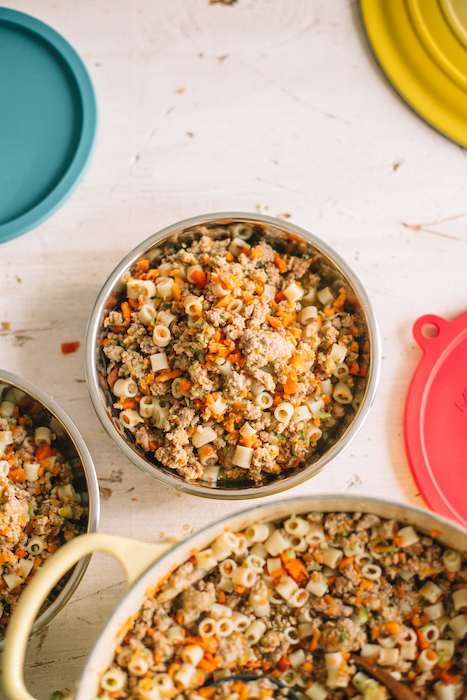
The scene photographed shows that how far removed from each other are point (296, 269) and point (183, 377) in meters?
0.35

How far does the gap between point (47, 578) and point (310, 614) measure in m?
0.53

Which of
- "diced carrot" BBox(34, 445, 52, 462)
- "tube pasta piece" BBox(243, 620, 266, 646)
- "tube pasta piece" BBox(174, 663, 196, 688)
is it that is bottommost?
"tube pasta piece" BBox(174, 663, 196, 688)

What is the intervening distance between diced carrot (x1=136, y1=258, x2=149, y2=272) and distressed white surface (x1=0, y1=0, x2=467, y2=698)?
0.16m

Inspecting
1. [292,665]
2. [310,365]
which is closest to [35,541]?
[292,665]

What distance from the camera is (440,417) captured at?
114cm

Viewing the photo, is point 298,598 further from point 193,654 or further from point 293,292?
point 293,292

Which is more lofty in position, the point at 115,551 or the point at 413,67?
the point at 413,67

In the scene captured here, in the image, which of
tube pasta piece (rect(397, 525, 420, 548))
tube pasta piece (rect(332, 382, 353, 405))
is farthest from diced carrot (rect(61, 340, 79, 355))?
tube pasta piece (rect(397, 525, 420, 548))

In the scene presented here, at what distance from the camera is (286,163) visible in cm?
123

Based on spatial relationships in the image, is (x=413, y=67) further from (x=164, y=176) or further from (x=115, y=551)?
(x=115, y=551)

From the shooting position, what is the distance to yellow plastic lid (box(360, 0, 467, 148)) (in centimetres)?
122

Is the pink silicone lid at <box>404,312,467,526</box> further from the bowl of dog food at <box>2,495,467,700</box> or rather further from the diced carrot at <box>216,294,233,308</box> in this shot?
the diced carrot at <box>216,294,233,308</box>

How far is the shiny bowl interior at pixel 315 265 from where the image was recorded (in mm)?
955

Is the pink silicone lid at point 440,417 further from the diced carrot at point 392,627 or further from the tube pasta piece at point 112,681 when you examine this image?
the tube pasta piece at point 112,681
